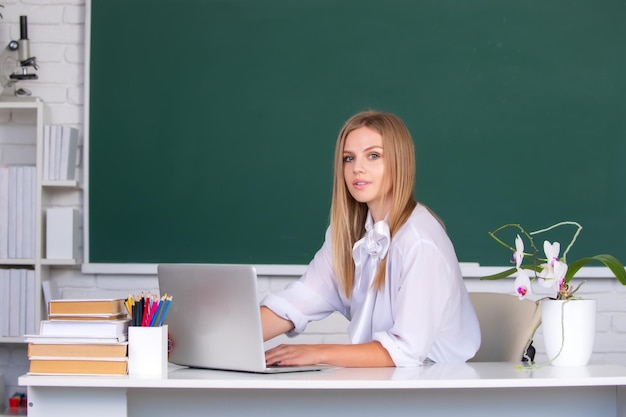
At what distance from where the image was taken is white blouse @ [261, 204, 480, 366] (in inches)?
77.9

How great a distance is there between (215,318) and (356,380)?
1.11 ft

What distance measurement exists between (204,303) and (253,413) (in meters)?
0.25

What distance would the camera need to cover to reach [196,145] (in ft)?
11.6

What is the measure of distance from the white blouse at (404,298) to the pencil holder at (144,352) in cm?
51

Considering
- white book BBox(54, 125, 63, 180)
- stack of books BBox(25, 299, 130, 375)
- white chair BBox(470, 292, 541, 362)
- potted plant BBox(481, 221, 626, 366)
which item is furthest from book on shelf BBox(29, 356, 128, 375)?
white book BBox(54, 125, 63, 180)

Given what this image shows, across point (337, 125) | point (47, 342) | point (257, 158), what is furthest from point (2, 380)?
point (47, 342)

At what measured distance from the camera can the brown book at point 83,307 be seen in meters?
1.76

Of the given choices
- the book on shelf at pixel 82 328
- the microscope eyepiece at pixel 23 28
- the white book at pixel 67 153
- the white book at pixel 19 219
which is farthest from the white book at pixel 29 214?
the book on shelf at pixel 82 328

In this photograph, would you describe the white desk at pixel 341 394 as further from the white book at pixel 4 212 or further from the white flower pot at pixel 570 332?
the white book at pixel 4 212

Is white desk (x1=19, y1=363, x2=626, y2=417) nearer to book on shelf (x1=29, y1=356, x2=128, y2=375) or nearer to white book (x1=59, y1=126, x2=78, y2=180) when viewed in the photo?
book on shelf (x1=29, y1=356, x2=128, y2=375)

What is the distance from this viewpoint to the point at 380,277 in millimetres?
2172

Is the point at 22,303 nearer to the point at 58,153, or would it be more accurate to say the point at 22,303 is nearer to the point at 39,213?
the point at 39,213

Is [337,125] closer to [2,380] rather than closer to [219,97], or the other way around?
[219,97]

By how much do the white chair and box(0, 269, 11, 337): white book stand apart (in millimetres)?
1879
